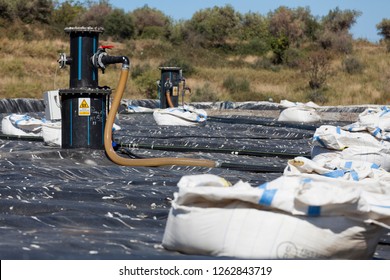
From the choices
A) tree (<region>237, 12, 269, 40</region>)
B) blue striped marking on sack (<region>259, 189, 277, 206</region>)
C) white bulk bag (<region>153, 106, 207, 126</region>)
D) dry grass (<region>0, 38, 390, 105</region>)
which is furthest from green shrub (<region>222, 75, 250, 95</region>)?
blue striped marking on sack (<region>259, 189, 277, 206</region>)

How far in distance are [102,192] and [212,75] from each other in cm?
2809

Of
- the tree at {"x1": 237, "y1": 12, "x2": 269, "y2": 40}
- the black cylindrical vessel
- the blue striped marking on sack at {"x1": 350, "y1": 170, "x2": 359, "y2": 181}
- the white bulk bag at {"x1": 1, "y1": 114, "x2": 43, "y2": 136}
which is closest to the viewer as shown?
the blue striped marking on sack at {"x1": 350, "y1": 170, "x2": 359, "y2": 181}

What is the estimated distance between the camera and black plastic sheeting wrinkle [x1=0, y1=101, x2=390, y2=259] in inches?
166

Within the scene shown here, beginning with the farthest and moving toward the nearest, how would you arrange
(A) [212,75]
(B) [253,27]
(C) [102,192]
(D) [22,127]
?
(B) [253,27] < (A) [212,75] < (D) [22,127] < (C) [102,192]

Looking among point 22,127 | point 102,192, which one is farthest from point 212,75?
point 102,192

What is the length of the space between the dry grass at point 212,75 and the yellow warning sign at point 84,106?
16694 mm

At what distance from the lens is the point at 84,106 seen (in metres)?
9.10

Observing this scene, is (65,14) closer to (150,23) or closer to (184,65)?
(150,23)

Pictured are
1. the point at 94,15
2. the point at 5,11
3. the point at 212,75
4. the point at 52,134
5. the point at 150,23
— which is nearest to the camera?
the point at 52,134

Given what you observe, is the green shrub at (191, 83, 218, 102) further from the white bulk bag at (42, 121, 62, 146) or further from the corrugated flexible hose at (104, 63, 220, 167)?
the corrugated flexible hose at (104, 63, 220, 167)

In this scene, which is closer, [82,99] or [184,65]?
[82,99]

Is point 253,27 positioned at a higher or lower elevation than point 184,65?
higher

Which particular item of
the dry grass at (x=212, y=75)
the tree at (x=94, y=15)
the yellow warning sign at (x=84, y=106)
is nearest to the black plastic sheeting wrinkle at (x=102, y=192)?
the yellow warning sign at (x=84, y=106)
